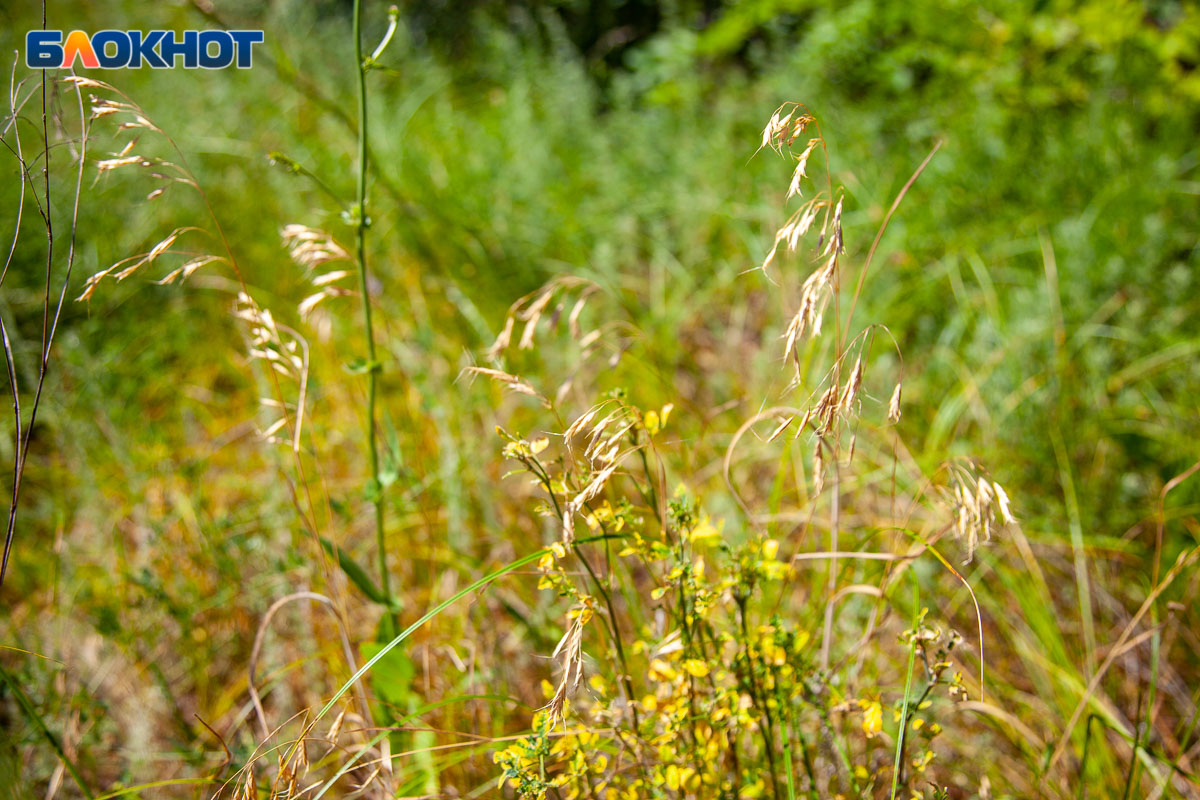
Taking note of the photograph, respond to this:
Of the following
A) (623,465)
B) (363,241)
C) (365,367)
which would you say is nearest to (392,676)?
(365,367)

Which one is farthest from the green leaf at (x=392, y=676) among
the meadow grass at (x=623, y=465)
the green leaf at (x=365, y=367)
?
the green leaf at (x=365, y=367)

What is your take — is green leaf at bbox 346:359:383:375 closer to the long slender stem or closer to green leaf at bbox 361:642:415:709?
the long slender stem

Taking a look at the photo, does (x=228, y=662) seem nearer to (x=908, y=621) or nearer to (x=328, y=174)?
(x=908, y=621)

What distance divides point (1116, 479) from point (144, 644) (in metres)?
2.62

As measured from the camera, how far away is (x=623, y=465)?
81.9 inches

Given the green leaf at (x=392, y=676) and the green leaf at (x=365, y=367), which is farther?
the green leaf at (x=392, y=676)

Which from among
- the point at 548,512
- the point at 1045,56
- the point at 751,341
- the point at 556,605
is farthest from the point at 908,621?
the point at 1045,56

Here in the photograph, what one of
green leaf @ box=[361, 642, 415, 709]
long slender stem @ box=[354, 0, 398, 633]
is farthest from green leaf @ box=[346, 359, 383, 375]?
green leaf @ box=[361, 642, 415, 709]

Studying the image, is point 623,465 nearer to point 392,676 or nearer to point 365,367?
point 392,676

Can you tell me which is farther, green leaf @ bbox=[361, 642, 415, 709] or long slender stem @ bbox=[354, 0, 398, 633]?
green leaf @ bbox=[361, 642, 415, 709]

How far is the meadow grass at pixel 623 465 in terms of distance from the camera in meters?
1.02

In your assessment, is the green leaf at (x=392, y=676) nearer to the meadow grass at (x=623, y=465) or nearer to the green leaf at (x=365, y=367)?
the meadow grass at (x=623, y=465)

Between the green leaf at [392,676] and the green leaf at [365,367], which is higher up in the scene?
the green leaf at [365,367]

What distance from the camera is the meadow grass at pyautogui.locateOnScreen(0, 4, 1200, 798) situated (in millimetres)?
1022
